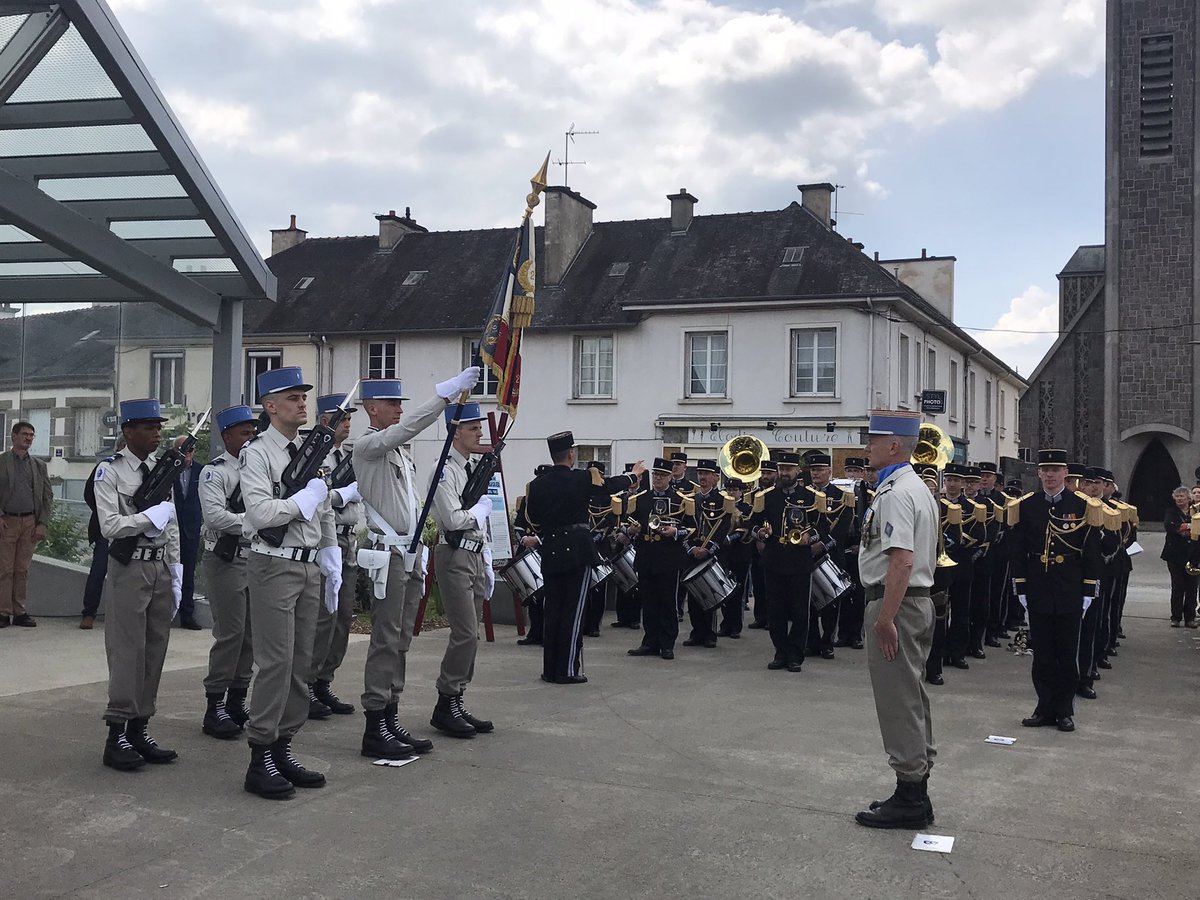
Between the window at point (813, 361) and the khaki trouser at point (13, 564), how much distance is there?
2094 centimetres

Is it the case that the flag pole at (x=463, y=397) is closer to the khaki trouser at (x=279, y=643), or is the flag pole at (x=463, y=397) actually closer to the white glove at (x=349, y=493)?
the white glove at (x=349, y=493)

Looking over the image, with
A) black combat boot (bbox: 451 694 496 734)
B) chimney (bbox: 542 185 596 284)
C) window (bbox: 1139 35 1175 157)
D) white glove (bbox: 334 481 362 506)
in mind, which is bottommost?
black combat boot (bbox: 451 694 496 734)

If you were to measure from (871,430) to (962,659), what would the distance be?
607 cm

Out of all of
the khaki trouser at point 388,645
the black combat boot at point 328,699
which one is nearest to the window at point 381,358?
the black combat boot at point 328,699

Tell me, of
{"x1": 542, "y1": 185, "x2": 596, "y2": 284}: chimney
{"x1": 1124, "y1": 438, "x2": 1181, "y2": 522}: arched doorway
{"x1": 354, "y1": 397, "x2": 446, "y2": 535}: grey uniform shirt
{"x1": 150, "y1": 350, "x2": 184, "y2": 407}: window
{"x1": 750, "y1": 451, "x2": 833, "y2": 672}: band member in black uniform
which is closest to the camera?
{"x1": 354, "y1": 397, "x2": 446, "y2": 535}: grey uniform shirt

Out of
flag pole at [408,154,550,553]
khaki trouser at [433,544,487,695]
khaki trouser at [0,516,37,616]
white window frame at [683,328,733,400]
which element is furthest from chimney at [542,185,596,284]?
khaki trouser at [433,544,487,695]

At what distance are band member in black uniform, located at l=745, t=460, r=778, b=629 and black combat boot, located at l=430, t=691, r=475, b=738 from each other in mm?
4814

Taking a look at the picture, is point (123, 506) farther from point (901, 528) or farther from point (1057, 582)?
point (1057, 582)

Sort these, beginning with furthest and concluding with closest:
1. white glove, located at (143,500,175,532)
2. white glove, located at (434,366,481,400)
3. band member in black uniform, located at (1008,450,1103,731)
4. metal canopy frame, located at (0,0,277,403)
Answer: band member in black uniform, located at (1008,450,1103,731), metal canopy frame, located at (0,0,277,403), white glove, located at (143,500,175,532), white glove, located at (434,366,481,400)

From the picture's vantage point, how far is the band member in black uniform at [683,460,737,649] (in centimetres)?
1280

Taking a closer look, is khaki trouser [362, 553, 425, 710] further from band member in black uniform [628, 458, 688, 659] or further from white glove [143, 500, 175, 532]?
band member in black uniform [628, 458, 688, 659]

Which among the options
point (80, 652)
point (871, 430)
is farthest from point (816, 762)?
point (80, 652)

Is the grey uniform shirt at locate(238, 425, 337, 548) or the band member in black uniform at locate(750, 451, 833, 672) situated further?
the band member in black uniform at locate(750, 451, 833, 672)

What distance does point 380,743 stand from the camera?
23.5ft
